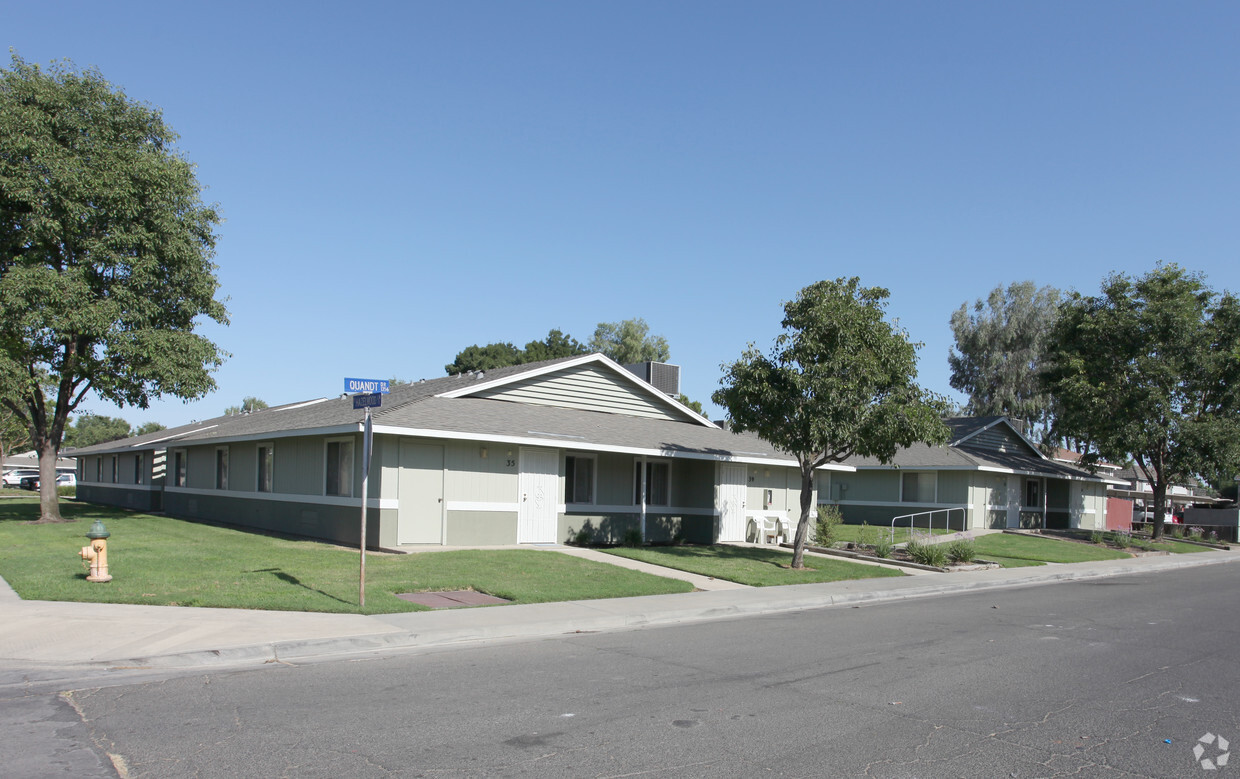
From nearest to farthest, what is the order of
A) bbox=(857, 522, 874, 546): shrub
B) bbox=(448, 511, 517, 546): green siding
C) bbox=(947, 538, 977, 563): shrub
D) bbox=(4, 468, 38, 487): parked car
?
bbox=(448, 511, 517, 546): green siding < bbox=(947, 538, 977, 563): shrub < bbox=(857, 522, 874, 546): shrub < bbox=(4, 468, 38, 487): parked car

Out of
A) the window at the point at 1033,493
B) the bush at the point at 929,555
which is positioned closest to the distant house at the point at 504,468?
the bush at the point at 929,555

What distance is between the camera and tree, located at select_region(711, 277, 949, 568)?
693 inches

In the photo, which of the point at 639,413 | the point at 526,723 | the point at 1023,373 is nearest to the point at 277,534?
the point at 639,413

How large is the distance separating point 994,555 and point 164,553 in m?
22.1

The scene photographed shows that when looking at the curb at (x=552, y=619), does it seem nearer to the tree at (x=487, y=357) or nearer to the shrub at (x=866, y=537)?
the shrub at (x=866, y=537)

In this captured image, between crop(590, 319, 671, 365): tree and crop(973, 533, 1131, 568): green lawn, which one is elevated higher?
crop(590, 319, 671, 365): tree

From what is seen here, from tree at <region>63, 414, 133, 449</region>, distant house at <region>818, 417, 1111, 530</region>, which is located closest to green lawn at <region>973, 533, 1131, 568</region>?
distant house at <region>818, 417, 1111, 530</region>

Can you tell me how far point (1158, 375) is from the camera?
33.7 m

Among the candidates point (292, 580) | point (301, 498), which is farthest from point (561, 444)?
point (292, 580)

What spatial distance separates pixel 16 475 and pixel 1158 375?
84.9m

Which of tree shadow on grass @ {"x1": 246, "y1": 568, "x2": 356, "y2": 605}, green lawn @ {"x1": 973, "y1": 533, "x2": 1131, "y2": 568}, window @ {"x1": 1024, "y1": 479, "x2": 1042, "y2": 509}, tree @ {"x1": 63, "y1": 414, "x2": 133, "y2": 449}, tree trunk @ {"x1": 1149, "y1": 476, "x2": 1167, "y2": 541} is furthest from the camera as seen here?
tree @ {"x1": 63, "y1": 414, "x2": 133, "y2": 449}

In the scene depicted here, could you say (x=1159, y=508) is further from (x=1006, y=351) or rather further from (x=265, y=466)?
(x=265, y=466)

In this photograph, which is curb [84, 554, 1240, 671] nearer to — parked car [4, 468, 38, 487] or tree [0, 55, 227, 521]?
tree [0, 55, 227, 521]

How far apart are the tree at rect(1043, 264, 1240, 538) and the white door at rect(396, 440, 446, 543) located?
26.4 metres
